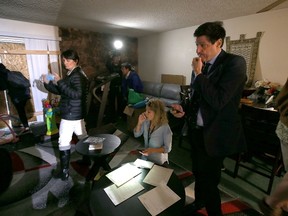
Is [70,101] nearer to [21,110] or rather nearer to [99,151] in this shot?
[99,151]

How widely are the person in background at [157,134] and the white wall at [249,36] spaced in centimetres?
233

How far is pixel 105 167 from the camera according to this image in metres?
2.09

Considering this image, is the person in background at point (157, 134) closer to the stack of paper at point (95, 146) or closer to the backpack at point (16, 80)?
the stack of paper at point (95, 146)

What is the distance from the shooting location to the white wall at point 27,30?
337 cm

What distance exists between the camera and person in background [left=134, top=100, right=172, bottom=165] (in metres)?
1.62

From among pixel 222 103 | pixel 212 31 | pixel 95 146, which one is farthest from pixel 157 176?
A: pixel 212 31

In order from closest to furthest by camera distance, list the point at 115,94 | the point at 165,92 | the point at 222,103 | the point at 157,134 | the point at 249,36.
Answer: the point at 222,103 → the point at 157,134 → the point at 249,36 → the point at 165,92 → the point at 115,94

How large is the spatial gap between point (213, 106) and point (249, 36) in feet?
9.27

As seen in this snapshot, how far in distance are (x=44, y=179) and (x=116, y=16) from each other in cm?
290

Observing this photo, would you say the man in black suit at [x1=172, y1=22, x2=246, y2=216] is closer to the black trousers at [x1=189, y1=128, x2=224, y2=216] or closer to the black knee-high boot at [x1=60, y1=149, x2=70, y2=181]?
the black trousers at [x1=189, y1=128, x2=224, y2=216]

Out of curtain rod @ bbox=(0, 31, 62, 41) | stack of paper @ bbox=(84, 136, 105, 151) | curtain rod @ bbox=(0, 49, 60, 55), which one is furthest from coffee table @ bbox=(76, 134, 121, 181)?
curtain rod @ bbox=(0, 31, 62, 41)

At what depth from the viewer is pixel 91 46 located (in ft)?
15.0

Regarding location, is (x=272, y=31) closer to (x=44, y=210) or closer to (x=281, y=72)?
(x=281, y=72)

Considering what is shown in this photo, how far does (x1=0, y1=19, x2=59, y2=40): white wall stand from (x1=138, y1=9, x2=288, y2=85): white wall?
103 inches
